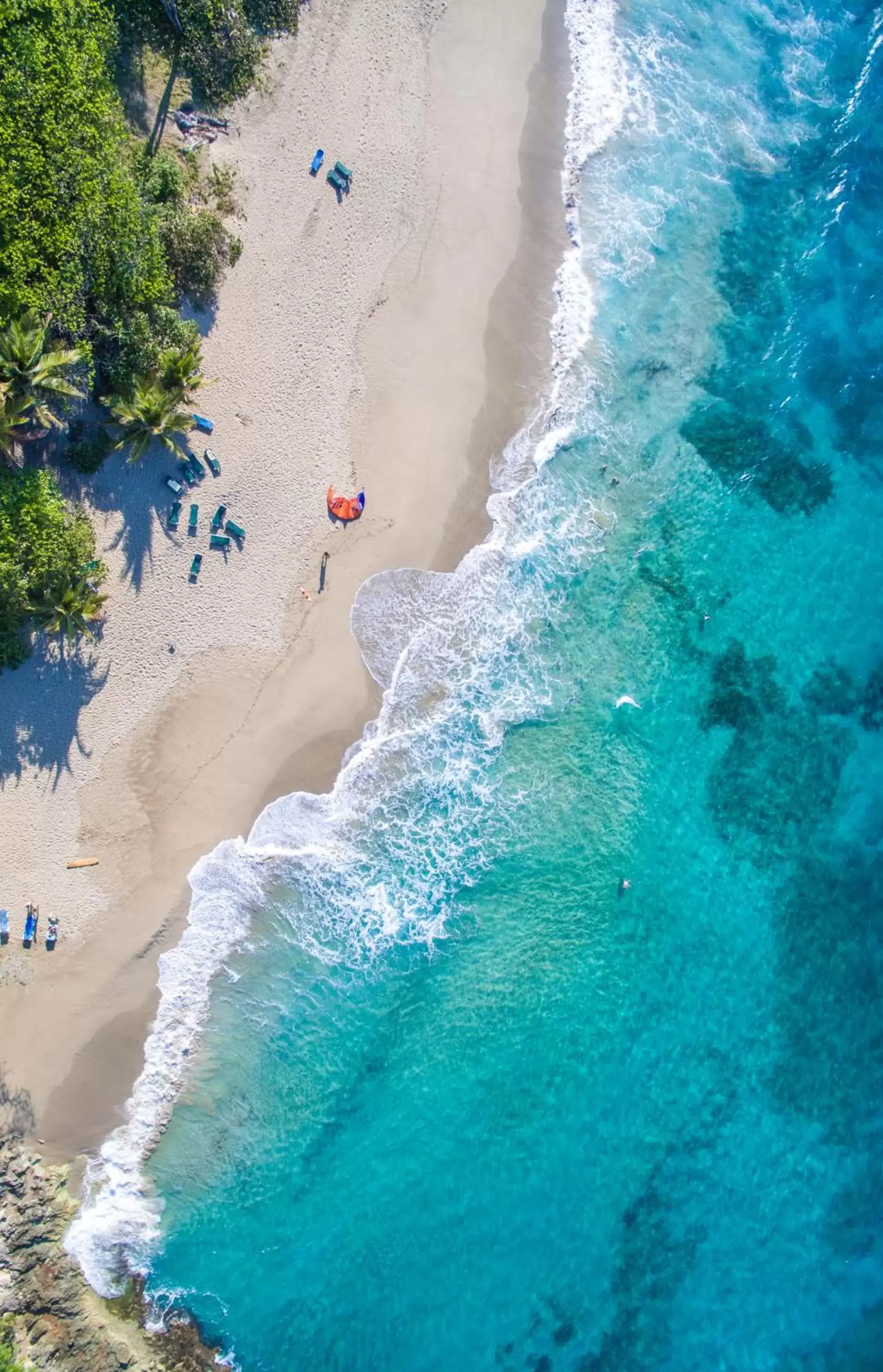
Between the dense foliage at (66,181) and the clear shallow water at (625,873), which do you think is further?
the clear shallow water at (625,873)

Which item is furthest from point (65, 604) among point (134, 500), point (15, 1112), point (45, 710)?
point (15, 1112)

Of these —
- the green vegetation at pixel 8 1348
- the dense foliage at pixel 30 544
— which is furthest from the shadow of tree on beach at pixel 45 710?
the green vegetation at pixel 8 1348

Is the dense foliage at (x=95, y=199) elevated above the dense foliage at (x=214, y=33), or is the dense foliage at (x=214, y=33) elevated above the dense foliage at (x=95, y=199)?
the dense foliage at (x=214, y=33)

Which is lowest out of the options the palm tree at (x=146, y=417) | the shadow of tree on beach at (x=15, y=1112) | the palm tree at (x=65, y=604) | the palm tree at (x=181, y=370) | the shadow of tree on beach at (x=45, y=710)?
the shadow of tree on beach at (x=15, y=1112)

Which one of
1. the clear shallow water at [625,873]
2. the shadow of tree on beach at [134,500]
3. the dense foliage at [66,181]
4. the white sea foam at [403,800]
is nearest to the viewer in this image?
the dense foliage at [66,181]

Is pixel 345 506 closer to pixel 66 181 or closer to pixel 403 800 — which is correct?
pixel 403 800

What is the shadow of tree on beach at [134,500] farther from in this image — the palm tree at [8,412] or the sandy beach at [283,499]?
the palm tree at [8,412]
